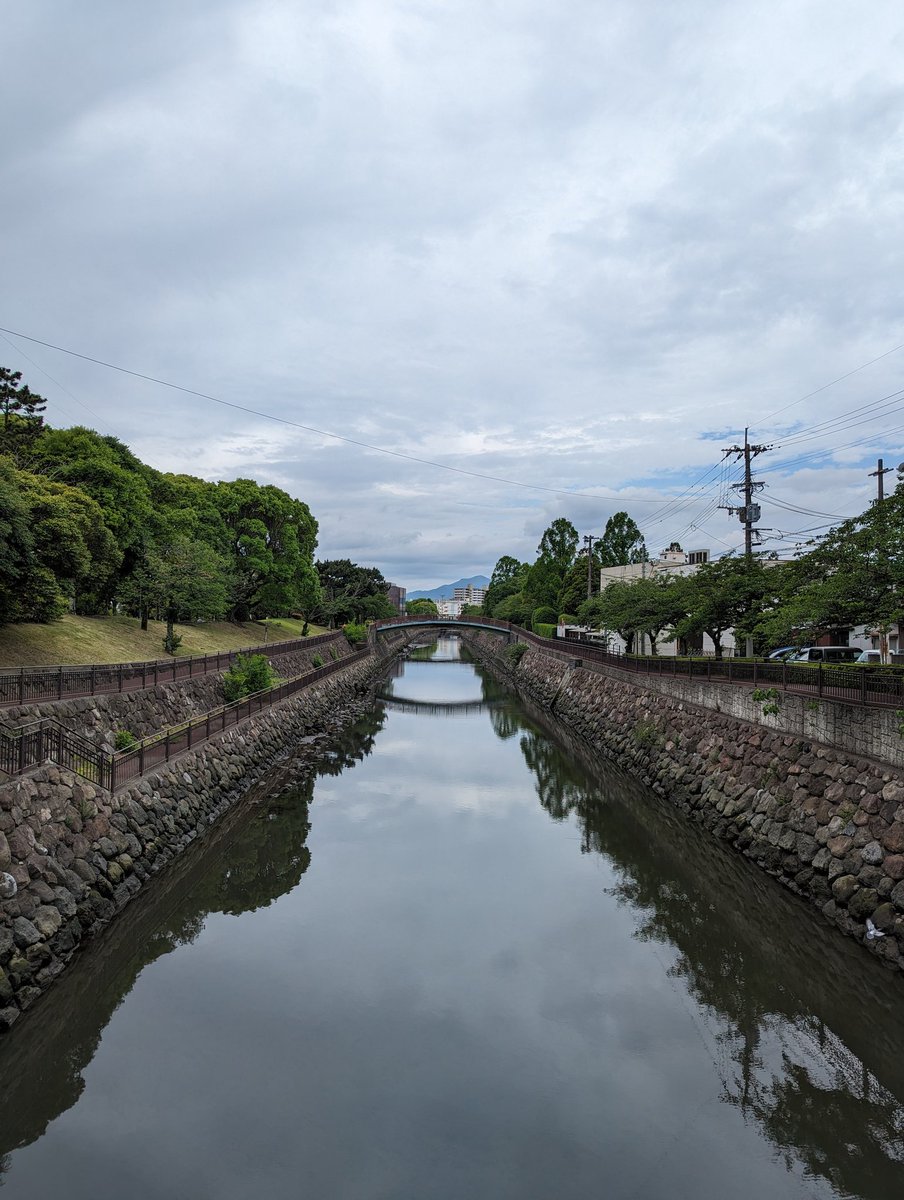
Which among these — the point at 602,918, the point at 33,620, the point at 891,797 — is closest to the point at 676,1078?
the point at 602,918

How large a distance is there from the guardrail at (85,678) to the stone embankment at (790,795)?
1636cm

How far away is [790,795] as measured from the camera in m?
14.7

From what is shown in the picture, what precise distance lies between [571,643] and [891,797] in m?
33.2

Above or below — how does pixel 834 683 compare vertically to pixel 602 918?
above

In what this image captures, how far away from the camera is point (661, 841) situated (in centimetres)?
1798

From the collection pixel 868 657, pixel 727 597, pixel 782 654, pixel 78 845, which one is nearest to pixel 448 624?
pixel 782 654

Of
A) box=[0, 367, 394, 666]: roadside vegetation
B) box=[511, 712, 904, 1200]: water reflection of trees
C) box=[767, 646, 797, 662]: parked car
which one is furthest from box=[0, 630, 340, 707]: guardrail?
box=[767, 646, 797, 662]: parked car

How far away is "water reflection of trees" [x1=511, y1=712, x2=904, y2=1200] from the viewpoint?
757 centimetres

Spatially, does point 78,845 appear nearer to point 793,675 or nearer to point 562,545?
point 793,675

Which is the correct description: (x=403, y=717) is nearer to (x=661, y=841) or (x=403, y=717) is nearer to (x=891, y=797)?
(x=661, y=841)

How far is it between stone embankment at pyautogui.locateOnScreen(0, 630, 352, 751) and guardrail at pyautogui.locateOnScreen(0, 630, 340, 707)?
0.22 meters

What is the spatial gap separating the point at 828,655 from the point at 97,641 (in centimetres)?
2929

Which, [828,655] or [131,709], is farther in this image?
[828,655]

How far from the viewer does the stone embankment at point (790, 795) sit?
439 inches
